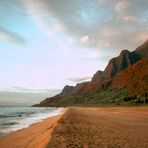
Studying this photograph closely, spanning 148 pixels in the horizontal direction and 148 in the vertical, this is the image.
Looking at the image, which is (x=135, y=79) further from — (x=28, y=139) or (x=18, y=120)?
(x=28, y=139)

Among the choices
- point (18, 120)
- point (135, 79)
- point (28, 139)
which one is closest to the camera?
point (28, 139)

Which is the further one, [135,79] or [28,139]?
[135,79]

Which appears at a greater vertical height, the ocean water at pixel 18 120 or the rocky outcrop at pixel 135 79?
the rocky outcrop at pixel 135 79

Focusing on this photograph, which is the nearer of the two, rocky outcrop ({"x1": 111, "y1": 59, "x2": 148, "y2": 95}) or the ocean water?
the ocean water

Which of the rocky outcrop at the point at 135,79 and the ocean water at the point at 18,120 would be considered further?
the rocky outcrop at the point at 135,79

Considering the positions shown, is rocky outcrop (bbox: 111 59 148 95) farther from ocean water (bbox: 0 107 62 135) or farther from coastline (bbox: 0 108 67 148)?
coastline (bbox: 0 108 67 148)

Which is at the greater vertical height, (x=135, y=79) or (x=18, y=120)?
(x=135, y=79)

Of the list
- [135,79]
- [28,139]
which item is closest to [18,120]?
[28,139]

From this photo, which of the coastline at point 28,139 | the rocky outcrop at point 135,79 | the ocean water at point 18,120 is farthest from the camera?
the rocky outcrop at point 135,79

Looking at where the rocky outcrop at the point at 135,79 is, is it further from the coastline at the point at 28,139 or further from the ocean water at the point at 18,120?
the coastline at the point at 28,139

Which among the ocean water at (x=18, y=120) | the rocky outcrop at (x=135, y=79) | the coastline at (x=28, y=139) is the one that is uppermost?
the rocky outcrop at (x=135, y=79)

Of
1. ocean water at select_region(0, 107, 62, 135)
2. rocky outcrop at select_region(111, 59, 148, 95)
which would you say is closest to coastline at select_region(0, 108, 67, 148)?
ocean water at select_region(0, 107, 62, 135)

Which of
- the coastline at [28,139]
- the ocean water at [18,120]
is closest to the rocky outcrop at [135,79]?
the ocean water at [18,120]

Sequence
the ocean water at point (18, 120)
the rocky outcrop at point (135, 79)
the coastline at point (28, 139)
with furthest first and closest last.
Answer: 1. the rocky outcrop at point (135, 79)
2. the ocean water at point (18, 120)
3. the coastline at point (28, 139)
